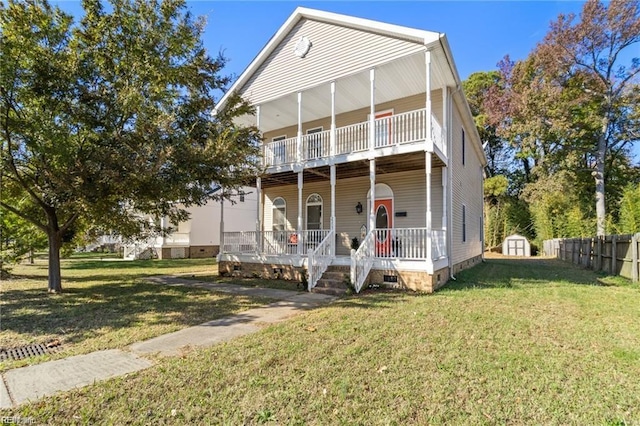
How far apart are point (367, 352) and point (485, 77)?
34767mm

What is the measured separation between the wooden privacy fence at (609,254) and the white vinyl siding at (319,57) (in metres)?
8.65

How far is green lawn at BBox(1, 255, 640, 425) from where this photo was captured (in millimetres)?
2963

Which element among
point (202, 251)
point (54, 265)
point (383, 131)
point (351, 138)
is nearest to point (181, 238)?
point (202, 251)

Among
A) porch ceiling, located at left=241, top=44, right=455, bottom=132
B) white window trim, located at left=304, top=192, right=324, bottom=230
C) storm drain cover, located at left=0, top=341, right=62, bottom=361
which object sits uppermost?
porch ceiling, located at left=241, top=44, right=455, bottom=132

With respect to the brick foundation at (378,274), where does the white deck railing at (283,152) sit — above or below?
above

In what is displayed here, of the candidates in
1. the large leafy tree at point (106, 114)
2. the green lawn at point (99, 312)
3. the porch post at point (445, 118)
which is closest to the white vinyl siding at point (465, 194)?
the porch post at point (445, 118)

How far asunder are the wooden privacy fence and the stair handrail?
7.41 meters

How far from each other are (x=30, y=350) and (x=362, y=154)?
28.1ft

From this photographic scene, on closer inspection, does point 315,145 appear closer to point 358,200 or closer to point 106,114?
point 358,200

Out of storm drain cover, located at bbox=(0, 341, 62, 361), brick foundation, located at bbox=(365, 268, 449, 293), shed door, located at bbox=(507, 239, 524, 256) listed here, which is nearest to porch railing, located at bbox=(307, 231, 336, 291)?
brick foundation, located at bbox=(365, 268, 449, 293)

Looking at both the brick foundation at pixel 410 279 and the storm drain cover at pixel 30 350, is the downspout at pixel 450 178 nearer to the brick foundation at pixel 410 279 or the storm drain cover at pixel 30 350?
the brick foundation at pixel 410 279

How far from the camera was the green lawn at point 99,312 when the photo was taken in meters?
5.15

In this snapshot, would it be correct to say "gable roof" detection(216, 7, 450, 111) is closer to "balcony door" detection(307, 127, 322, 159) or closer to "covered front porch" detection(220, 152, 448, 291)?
"covered front porch" detection(220, 152, 448, 291)

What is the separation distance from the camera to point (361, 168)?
458 inches
